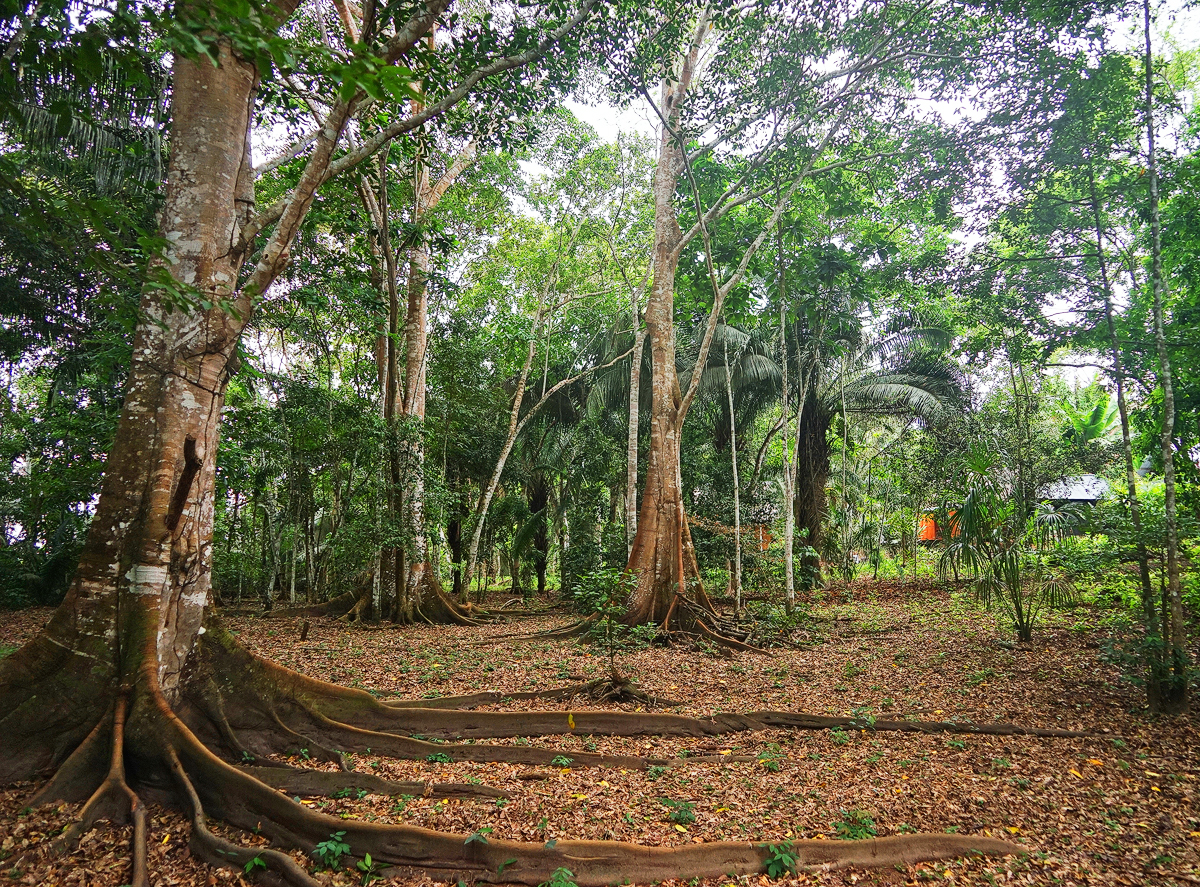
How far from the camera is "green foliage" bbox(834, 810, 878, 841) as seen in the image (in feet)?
12.1

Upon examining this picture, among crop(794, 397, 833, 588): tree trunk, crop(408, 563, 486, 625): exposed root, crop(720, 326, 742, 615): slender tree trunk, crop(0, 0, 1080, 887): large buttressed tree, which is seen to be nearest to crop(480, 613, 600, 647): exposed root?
crop(408, 563, 486, 625): exposed root

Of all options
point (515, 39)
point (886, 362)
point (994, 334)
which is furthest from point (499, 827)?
point (886, 362)

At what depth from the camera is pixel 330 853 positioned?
3.24 m

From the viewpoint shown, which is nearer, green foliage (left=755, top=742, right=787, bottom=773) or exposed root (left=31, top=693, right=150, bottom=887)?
exposed root (left=31, top=693, right=150, bottom=887)

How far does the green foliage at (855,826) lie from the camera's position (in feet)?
12.1

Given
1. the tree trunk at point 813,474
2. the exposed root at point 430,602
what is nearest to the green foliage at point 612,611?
the exposed root at point 430,602

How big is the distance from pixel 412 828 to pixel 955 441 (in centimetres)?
1536

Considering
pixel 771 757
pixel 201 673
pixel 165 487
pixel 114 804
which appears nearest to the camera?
pixel 114 804

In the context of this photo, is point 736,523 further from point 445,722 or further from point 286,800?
point 286,800

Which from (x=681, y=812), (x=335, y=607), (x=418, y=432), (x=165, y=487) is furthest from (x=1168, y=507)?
(x=335, y=607)

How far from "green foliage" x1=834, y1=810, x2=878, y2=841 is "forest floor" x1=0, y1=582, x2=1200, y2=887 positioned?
0.01 metres

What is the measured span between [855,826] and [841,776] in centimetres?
89

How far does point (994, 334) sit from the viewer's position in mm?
8305

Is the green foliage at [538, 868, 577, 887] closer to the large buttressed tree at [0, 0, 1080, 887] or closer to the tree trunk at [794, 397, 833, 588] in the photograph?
the large buttressed tree at [0, 0, 1080, 887]
